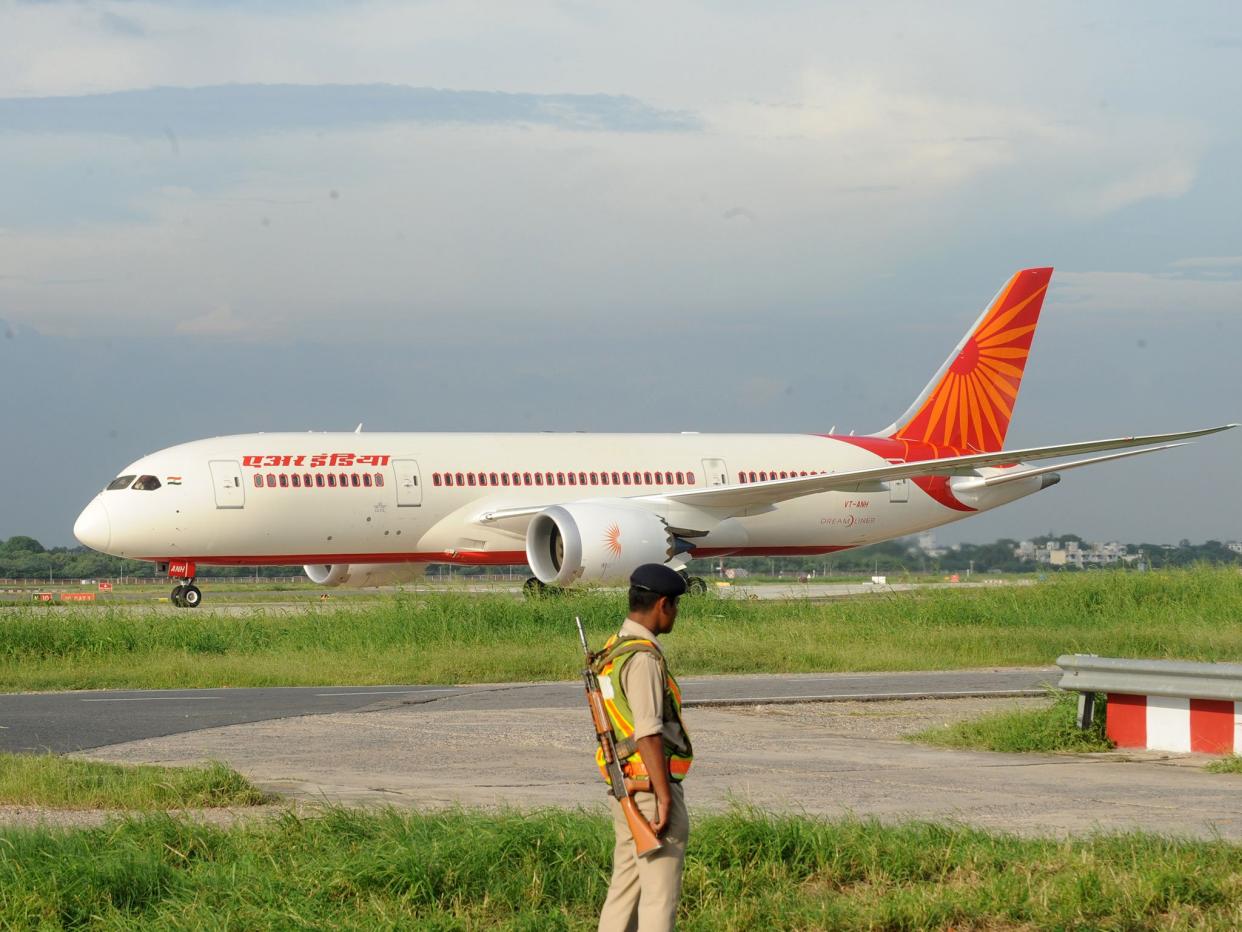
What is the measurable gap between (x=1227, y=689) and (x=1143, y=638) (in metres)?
9.94

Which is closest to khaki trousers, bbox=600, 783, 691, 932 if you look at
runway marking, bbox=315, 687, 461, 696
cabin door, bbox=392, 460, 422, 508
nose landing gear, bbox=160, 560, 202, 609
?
runway marking, bbox=315, 687, 461, 696

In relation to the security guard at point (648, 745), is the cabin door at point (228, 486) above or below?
above

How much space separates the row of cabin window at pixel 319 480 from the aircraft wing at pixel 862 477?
529 cm

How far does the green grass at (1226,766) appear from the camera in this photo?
35.1 feet

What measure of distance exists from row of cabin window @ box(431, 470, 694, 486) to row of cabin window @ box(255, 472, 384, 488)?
1.27m

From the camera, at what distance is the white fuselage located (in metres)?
30.5

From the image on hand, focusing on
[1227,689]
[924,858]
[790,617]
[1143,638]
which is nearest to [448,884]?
[924,858]

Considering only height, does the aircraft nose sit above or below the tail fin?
below

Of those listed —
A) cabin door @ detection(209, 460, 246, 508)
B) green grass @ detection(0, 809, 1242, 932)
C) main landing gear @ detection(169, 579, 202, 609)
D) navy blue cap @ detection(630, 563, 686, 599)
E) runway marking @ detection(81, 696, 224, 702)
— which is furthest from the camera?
main landing gear @ detection(169, 579, 202, 609)

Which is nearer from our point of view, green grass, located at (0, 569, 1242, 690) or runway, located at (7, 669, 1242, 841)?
runway, located at (7, 669, 1242, 841)

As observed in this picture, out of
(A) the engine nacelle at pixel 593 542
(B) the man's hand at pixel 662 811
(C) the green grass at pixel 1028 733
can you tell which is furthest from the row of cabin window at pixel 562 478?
(B) the man's hand at pixel 662 811

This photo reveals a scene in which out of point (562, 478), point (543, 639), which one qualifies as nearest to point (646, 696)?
point (543, 639)

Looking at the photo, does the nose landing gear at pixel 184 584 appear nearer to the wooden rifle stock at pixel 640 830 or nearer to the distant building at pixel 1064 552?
the distant building at pixel 1064 552

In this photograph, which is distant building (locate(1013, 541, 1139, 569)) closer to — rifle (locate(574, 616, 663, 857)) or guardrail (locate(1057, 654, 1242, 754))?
guardrail (locate(1057, 654, 1242, 754))
